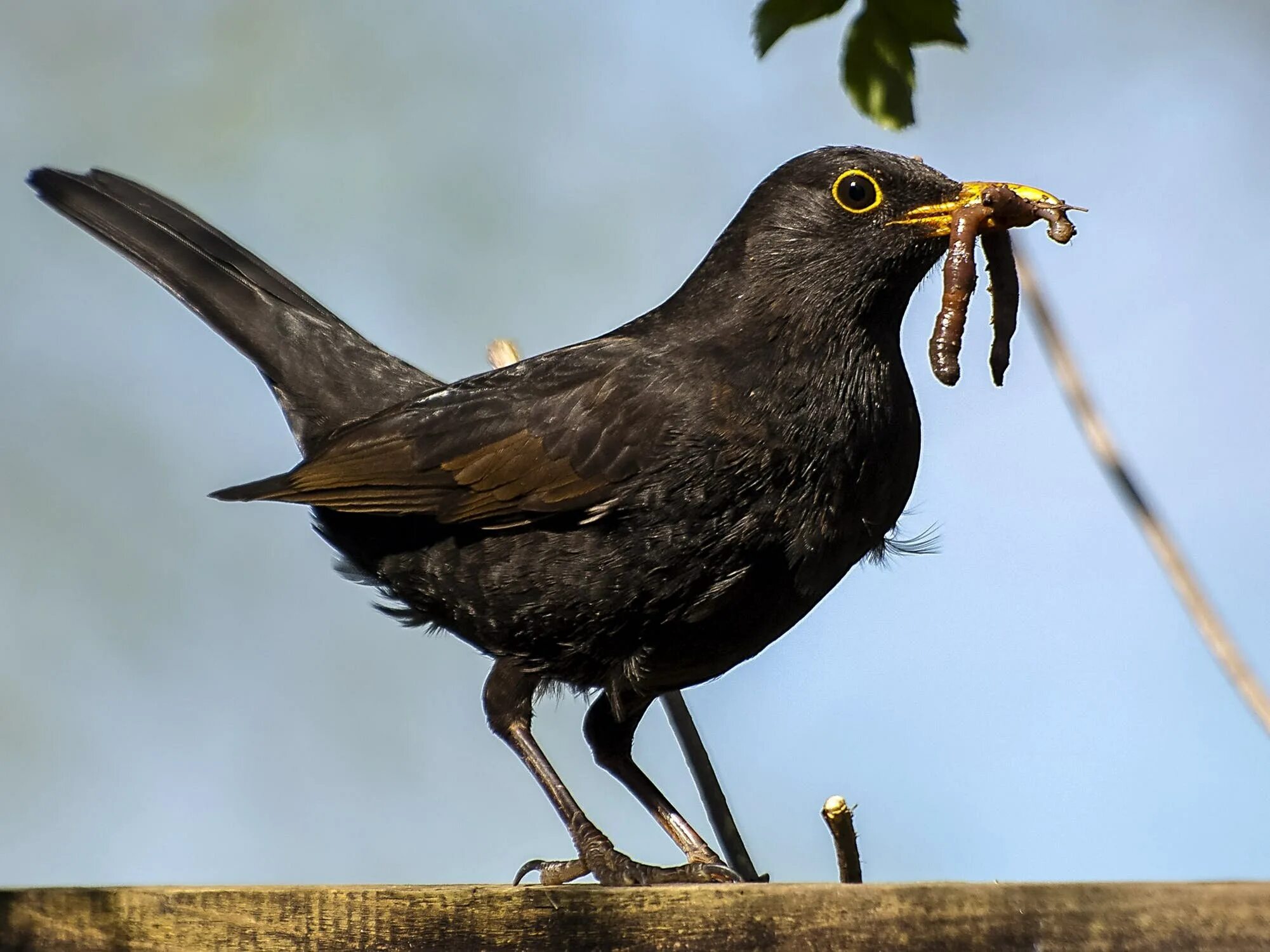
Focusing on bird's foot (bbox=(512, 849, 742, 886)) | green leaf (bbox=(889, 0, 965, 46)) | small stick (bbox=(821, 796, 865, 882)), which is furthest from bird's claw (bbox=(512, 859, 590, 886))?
green leaf (bbox=(889, 0, 965, 46))

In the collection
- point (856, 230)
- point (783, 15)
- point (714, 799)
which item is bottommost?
point (714, 799)

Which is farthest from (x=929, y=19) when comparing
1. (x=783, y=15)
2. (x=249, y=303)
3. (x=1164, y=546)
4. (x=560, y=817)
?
(x=249, y=303)

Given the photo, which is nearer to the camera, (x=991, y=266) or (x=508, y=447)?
(x=991, y=266)

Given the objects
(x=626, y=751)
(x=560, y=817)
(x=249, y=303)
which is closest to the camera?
(x=560, y=817)

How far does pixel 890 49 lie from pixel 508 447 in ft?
5.48

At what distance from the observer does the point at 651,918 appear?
2156mm

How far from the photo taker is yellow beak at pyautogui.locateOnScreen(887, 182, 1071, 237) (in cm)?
319

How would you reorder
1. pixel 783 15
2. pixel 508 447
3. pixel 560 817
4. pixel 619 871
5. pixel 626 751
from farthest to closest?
pixel 626 751
pixel 508 447
pixel 560 817
pixel 619 871
pixel 783 15

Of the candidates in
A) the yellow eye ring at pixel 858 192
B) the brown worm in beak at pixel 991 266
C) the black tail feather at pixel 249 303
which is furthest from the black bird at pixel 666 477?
the black tail feather at pixel 249 303

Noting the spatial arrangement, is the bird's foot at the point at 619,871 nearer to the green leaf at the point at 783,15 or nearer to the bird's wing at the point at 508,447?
the bird's wing at the point at 508,447

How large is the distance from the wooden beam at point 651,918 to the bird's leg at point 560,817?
794 mm

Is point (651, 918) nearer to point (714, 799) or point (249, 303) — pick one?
point (714, 799)

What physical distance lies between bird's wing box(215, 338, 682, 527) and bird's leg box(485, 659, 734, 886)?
0.44 m

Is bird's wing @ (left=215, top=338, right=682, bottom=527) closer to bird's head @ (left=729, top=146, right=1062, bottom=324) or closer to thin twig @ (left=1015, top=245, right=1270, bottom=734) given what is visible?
bird's head @ (left=729, top=146, right=1062, bottom=324)
